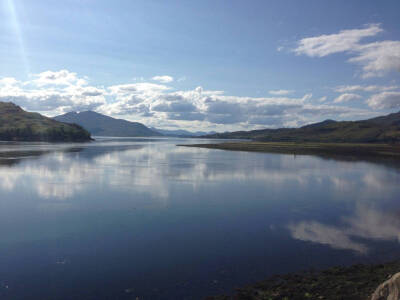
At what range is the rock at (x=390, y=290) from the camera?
9876 millimetres

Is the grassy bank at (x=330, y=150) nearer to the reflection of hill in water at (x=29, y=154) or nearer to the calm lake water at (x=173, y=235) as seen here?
the reflection of hill in water at (x=29, y=154)

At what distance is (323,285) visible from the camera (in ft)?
42.7

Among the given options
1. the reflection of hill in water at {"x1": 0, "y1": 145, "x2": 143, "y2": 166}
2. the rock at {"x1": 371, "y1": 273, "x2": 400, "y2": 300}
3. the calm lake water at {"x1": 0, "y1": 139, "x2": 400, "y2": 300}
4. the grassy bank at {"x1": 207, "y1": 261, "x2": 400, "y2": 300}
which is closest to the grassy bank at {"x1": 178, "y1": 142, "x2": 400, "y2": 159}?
the reflection of hill in water at {"x1": 0, "y1": 145, "x2": 143, "y2": 166}

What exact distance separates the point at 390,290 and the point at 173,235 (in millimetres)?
12667

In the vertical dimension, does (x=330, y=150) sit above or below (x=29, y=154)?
below

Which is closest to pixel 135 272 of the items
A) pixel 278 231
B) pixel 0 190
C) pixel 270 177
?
pixel 278 231

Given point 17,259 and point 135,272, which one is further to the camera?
point 17,259

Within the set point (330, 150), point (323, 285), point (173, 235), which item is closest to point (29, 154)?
point (173, 235)

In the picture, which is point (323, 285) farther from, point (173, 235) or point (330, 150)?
point (330, 150)

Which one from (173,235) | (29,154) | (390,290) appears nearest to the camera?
(390,290)

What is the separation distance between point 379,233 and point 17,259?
75.3ft

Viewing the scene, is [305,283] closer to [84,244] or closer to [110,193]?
[84,244]

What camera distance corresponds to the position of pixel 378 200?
105 feet

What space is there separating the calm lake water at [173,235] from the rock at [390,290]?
4.90 metres
